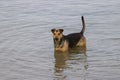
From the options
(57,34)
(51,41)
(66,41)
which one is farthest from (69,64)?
(51,41)

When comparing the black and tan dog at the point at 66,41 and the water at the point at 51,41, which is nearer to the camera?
the water at the point at 51,41

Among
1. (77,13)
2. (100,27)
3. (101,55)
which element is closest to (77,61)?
(101,55)

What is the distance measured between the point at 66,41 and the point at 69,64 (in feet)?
5.33

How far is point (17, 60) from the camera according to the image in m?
11.7

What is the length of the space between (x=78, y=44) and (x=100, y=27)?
2078 millimetres

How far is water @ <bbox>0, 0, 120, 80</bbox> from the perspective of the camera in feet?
35.0

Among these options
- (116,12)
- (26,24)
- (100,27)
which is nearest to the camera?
(100,27)

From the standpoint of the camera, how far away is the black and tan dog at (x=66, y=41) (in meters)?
12.5

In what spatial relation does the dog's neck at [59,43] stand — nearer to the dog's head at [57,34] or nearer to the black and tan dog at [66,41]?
the black and tan dog at [66,41]

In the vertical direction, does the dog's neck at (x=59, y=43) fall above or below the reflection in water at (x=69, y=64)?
above

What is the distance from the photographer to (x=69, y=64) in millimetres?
11492

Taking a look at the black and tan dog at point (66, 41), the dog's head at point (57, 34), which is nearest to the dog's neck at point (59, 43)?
the black and tan dog at point (66, 41)

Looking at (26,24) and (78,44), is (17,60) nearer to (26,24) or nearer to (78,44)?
(78,44)

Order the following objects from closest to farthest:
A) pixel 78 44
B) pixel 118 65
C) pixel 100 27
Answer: pixel 118 65 → pixel 78 44 → pixel 100 27
